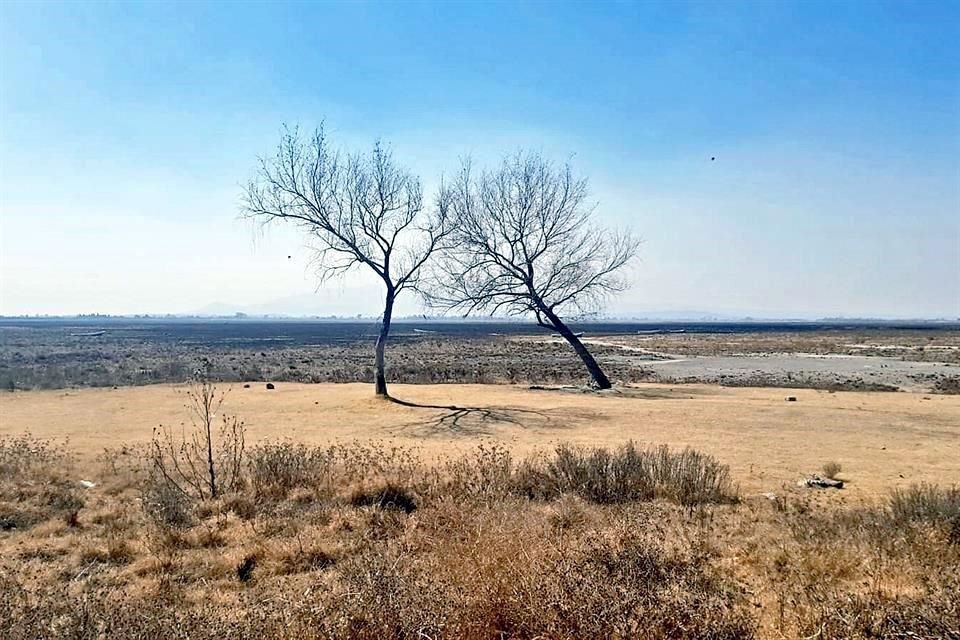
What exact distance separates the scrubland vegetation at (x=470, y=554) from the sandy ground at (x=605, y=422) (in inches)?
84.4

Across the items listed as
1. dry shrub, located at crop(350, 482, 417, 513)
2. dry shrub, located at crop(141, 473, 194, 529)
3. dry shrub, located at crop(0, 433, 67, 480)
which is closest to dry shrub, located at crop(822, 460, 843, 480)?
dry shrub, located at crop(350, 482, 417, 513)

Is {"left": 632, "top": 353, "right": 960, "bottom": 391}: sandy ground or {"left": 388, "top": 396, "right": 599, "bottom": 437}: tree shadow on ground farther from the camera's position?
{"left": 632, "top": 353, "right": 960, "bottom": 391}: sandy ground

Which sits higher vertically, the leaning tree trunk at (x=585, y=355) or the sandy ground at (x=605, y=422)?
the leaning tree trunk at (x=585, y=355)

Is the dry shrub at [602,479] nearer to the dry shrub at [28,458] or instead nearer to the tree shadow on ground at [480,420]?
the tree shadow on ground at [480,420]

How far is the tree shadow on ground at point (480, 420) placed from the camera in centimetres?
1623

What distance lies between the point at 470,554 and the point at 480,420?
12.5 meters

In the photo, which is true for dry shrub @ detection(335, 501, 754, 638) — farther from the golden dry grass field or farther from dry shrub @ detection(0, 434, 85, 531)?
dry shrub @ detection(0, 434, 85, 531)

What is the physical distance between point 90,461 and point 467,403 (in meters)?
11.8

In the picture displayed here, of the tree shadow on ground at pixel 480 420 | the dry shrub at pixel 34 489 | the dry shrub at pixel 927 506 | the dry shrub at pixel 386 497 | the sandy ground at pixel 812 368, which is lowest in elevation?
the sandy ground at pixel 812 368

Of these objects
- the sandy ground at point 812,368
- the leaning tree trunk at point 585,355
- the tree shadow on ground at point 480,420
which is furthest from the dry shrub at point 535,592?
the sandy ground at point 812,368

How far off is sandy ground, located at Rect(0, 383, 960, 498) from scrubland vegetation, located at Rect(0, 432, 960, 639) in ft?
7.03

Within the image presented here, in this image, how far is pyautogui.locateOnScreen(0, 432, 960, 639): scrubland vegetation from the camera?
14.3ft

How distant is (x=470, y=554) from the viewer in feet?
17.1

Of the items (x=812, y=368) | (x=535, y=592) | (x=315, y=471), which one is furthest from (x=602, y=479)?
(x=812, y=368)
